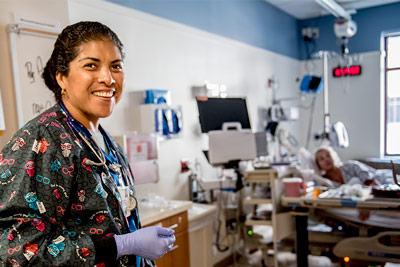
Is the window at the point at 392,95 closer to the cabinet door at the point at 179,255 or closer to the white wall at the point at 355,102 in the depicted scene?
the white wall at the point at 355,102

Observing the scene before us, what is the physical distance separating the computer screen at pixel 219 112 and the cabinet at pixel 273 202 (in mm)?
431

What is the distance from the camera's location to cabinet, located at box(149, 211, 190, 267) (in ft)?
7.84

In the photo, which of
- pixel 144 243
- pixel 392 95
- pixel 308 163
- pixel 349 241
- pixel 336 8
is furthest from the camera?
pixel 308 163

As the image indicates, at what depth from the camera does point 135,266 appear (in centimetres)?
122

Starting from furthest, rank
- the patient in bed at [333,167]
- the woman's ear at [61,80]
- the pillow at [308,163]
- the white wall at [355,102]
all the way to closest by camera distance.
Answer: the pillow at [308,163], the patient in bed at [333,167], the white wall at [355,102], the woman's ear at [61,80]

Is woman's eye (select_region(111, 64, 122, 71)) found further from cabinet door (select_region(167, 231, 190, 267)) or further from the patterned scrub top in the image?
cabinet door (select_region(167, 231, 190, 267))

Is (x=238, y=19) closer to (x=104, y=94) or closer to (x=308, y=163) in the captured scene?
(x=308, y=163)

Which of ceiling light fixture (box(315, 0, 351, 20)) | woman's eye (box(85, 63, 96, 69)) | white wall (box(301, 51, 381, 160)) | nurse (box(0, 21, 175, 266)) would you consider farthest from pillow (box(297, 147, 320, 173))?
woman's eye (box(85, 63, 96, 69))

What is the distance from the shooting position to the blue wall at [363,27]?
89.3 inches

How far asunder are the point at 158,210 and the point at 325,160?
89.8 inches

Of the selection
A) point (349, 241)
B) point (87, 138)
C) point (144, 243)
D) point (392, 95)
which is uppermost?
point (392, 95)

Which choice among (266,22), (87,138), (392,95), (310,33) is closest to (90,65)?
(87,138)

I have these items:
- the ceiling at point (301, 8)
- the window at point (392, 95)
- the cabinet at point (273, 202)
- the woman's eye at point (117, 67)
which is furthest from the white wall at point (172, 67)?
the window at point (392, 95)

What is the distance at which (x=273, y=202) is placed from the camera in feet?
9.68
